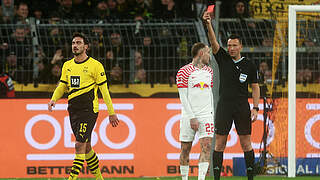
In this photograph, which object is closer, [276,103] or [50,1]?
[276,103]

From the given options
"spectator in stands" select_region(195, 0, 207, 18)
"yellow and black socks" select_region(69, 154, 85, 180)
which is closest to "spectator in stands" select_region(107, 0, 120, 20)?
"spectator in stands" select_region(195, 0, 207, 18)

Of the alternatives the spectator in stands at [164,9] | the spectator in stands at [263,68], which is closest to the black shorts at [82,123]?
the spectator in stands at [263,68]

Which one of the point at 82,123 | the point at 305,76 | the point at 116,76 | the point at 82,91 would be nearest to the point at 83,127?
the point at 82,123

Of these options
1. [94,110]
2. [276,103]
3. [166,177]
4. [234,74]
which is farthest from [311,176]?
[94,110]

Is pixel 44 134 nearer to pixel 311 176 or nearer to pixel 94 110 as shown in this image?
pixel 94 110

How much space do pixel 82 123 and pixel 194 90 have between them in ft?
4.76

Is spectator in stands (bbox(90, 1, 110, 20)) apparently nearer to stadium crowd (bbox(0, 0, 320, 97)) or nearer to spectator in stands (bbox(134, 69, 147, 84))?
stadium crowd (bbox(0, 0, 320, 97))

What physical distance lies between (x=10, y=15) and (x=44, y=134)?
3349mm

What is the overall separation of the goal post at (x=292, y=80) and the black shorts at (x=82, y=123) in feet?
11.1

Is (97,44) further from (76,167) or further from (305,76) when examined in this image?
(305,76)

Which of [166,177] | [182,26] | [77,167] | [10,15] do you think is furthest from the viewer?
[10,15]

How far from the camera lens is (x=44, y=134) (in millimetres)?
10688

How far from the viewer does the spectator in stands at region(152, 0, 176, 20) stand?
42.2 ft

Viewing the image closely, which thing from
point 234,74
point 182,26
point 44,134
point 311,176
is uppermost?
point 182,26
